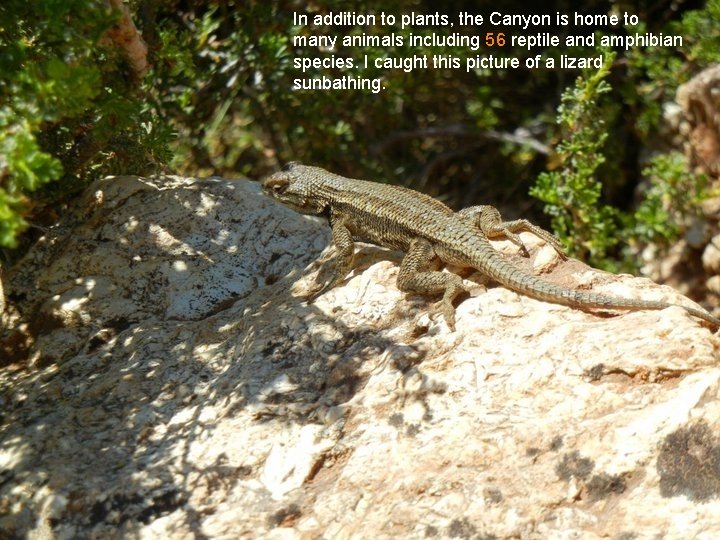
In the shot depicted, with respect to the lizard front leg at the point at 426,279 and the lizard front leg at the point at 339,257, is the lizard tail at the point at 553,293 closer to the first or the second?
the lizard front leg at the point at 426,279

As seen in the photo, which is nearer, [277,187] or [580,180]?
[277,187]

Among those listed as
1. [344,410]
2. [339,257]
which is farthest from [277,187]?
[344,410]

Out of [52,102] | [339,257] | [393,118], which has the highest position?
[393,118]

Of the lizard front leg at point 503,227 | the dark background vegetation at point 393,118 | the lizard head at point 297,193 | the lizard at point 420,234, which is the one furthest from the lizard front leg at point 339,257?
the dark background vegetation at point 393,118

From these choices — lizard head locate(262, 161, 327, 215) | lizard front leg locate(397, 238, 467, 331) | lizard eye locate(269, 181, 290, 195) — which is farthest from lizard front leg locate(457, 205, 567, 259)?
lizard eye locate(269, 181, 290, 195)

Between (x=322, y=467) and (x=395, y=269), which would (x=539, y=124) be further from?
(x=322, y=467)

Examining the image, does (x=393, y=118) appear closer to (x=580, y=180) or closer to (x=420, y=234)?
(x=580, y=180)

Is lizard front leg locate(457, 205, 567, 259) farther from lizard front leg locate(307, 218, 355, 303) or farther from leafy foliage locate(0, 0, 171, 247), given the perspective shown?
leafy foliage locate(0, 0, 171, 247)
